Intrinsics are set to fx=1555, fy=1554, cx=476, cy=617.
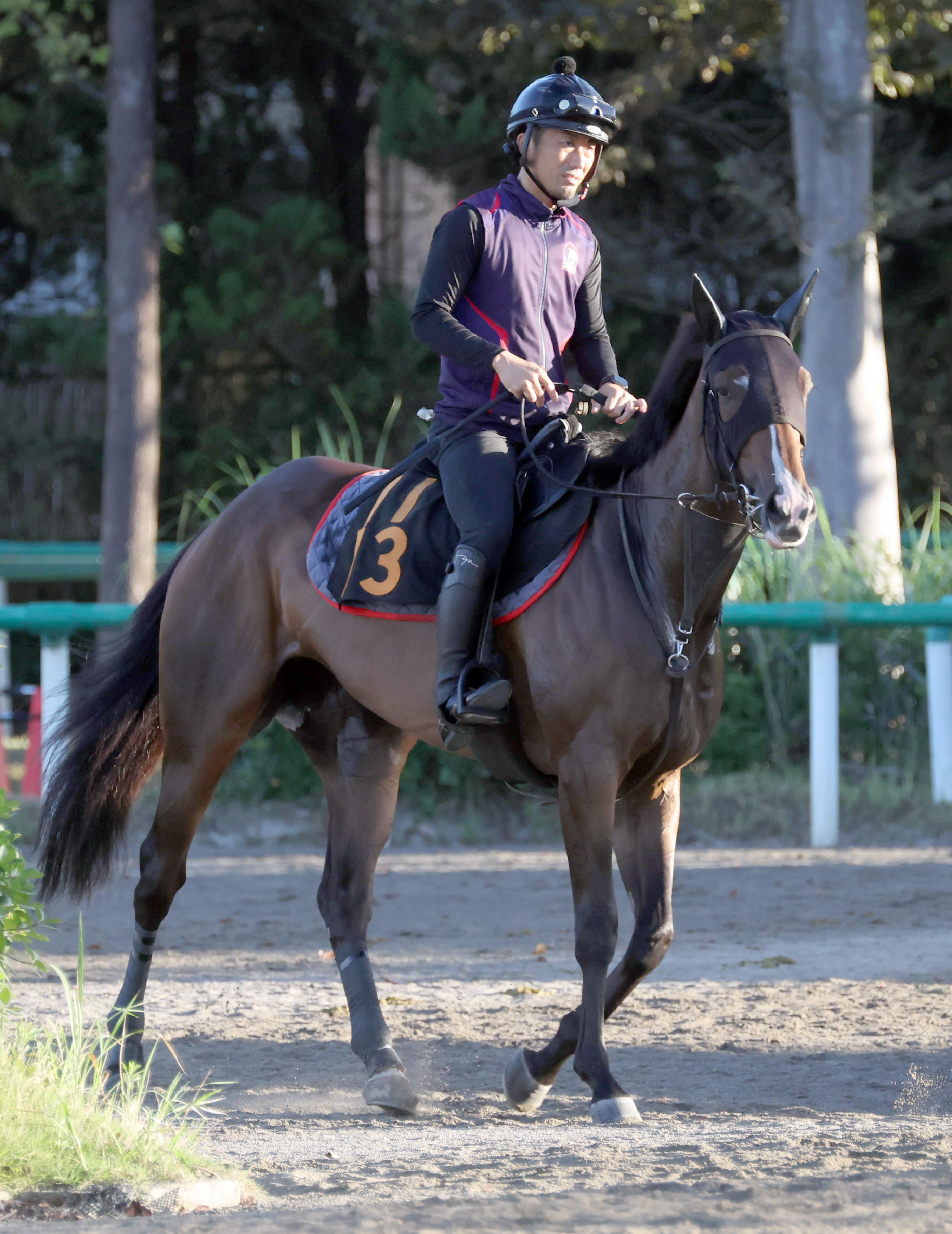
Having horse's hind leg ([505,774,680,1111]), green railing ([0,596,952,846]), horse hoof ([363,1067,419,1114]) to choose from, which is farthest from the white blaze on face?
green railing ([0,596,952,846])

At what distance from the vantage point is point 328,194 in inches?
605

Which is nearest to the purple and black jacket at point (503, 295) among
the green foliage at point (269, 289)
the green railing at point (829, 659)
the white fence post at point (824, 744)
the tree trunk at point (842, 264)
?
the green railing at point (829, 659)

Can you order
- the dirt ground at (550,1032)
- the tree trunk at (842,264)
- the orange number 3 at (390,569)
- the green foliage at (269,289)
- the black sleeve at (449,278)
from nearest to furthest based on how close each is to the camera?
the dirt ground at (550,1032) → the black sleeve at (449,278) → the orange number 3 at (390,569) → the tree trunk at (842,264) → the green foliage at (269,289)

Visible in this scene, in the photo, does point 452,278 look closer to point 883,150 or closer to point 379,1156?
point 379,1156

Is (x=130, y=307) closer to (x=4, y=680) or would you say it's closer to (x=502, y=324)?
(x=4, y=680)

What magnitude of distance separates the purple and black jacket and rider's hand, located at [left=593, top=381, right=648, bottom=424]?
0.14 metres

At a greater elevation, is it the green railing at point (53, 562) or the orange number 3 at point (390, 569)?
the green railing at point (53, 562)

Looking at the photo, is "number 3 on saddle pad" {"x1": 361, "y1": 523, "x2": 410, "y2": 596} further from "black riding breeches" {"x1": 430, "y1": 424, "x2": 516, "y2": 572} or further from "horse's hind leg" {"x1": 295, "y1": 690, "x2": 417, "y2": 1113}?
"horse's hind leg" {"x1": 295, "y1": 690, "x2": 417, "y2": 1113}

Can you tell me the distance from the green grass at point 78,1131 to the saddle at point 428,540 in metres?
1.56

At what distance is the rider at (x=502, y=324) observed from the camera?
4.36 m

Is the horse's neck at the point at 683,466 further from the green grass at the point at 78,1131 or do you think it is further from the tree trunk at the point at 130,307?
the tree trunk at the point at 130,307

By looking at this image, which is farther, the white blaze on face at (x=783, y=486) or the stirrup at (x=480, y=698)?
the stirrup at (x=480, y=698)

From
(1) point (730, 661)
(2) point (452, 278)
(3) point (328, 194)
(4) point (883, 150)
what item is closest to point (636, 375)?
(4) point (883, 150)

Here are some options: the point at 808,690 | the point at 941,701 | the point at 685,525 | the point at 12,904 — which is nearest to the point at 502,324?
the point at 685,525
